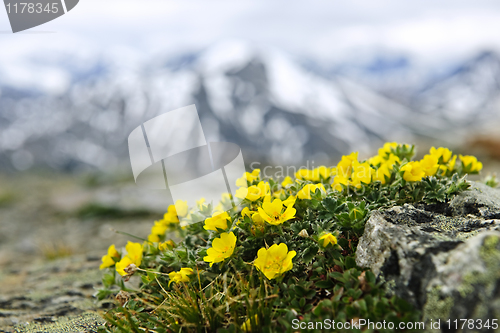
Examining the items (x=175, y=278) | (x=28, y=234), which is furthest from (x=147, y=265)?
(x=28, y=234)

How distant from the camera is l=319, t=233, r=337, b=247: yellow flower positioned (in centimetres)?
234

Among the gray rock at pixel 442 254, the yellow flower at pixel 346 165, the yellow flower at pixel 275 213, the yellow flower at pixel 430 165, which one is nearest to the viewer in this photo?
the gray rock at pixel 442 254

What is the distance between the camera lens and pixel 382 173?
9.64ft

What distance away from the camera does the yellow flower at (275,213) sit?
8.05ft

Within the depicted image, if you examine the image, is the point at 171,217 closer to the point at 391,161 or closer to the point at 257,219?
the point at 257,219

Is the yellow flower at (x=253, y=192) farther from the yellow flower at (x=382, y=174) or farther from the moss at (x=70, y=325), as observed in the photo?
the moss at (x=70, y=325)

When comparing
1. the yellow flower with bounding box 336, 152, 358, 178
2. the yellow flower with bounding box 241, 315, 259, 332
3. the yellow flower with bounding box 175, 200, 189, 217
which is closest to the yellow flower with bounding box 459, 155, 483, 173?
the yellow flower with bounding box 336, 152, 358, 178

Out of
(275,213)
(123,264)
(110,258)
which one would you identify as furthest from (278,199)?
(110,258)

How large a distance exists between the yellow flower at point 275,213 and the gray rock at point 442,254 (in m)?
0.56

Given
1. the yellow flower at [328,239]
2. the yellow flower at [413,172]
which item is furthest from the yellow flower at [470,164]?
the yellow flower at [328,239]

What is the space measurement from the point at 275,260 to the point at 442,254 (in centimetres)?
106

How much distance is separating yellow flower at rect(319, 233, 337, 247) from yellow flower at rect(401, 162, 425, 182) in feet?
2.99

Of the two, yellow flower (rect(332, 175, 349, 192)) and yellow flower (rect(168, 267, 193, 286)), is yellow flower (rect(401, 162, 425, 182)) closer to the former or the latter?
yellow flower (rect(332, 175, 349, 192))

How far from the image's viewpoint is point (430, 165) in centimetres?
302
